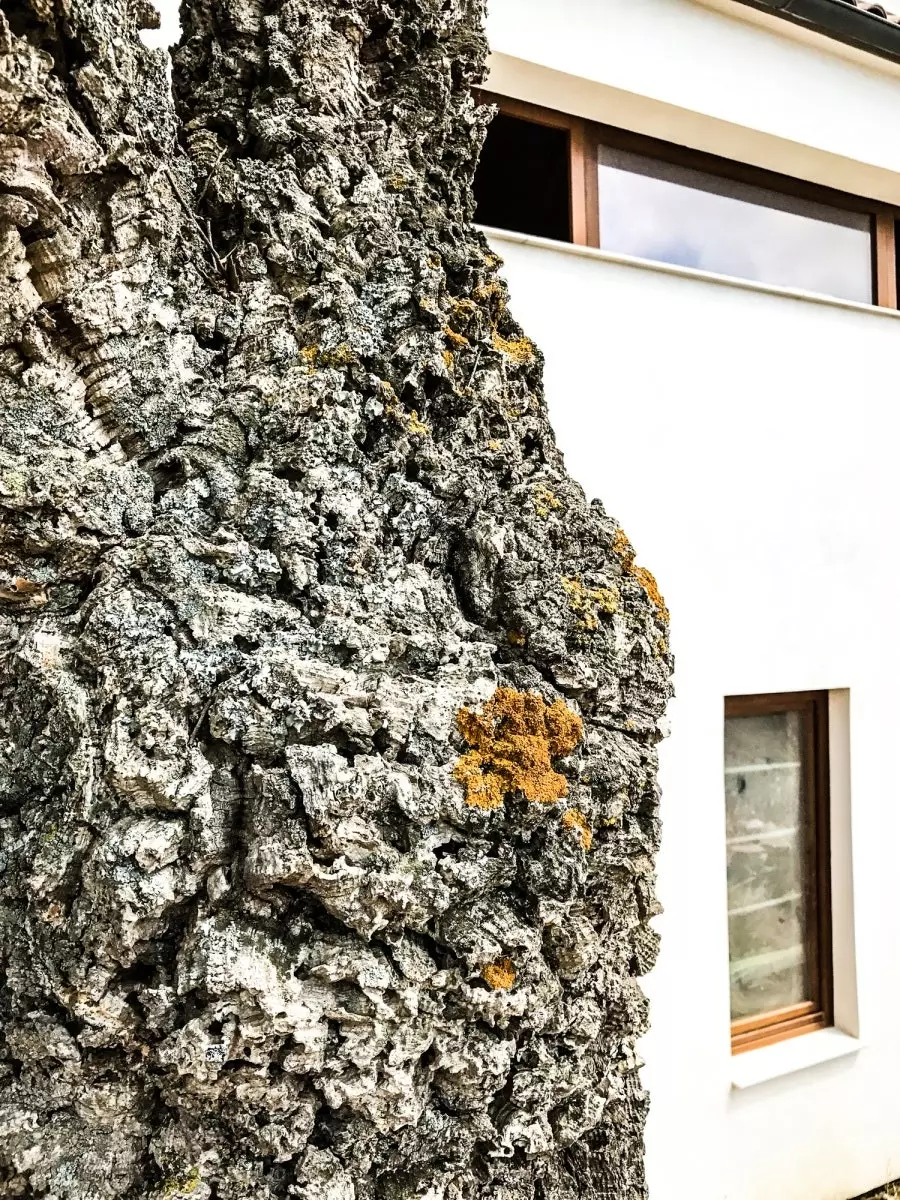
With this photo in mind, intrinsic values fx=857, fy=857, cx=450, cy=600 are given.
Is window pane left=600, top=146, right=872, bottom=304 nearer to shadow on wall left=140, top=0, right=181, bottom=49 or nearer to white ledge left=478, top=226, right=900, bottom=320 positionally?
white ledge left=478, top=226, right=900, bottom=320

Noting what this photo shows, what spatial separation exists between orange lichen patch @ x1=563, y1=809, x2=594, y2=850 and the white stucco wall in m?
2.13

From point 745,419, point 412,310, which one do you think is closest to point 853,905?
point 745,419

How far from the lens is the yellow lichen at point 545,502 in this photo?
1.51 metres

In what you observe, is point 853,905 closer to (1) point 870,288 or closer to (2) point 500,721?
(1) point 870,288

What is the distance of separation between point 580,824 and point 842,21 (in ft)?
12.4

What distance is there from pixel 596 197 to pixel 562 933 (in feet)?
10.4

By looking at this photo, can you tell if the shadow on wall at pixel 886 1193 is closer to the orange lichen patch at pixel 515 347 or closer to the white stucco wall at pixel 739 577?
the white stucco wall at pixel 739 577

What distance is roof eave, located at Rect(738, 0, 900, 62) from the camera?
342cm

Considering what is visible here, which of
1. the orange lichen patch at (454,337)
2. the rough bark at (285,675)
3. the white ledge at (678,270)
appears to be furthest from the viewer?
the white ledge at (678,270)

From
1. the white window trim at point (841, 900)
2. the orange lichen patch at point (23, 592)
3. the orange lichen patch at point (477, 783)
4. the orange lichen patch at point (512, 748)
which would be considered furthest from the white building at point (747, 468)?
the orange lichen patch at point (23, 592)

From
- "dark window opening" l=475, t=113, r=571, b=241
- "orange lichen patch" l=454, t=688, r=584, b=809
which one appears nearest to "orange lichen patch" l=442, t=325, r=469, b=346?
"orange lichen patch" l=454, t=688, r=584, b=809

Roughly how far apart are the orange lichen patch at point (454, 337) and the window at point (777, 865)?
103 inches

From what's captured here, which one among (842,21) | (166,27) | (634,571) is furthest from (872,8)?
(634,571)

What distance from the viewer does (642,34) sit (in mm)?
3361
